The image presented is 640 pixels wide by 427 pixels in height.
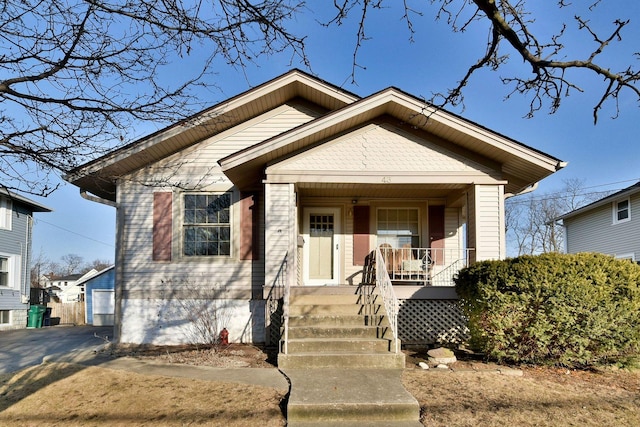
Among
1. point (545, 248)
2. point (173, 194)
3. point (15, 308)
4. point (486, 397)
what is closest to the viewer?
point (486, 397)

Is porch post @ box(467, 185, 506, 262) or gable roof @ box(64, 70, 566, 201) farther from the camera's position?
porch post @ box(467, 185, 506, 262)

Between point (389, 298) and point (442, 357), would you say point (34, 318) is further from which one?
point (442, 357)

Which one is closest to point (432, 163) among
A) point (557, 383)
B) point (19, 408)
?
point (557, 383)

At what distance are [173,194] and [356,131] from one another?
4.37 metres

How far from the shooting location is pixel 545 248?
41.7 metres

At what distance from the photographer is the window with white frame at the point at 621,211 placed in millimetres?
18016

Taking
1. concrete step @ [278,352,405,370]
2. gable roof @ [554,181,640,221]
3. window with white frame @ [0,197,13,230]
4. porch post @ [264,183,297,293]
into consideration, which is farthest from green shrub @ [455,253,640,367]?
window with white frame @ [0,197,13,230]

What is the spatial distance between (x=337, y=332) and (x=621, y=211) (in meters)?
16.9

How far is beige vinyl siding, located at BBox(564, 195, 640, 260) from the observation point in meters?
17.5

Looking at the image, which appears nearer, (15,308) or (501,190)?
(501,190)

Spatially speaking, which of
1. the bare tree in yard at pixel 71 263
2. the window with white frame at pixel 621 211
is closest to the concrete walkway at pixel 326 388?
the window with white frame at pixel 621 211

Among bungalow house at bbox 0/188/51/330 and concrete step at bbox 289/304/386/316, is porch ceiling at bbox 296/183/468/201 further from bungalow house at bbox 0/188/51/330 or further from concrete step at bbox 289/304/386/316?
bungalow house at bbox 0/188/51/330

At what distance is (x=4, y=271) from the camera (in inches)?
696

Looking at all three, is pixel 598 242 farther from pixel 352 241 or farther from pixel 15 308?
pixel 15 308
